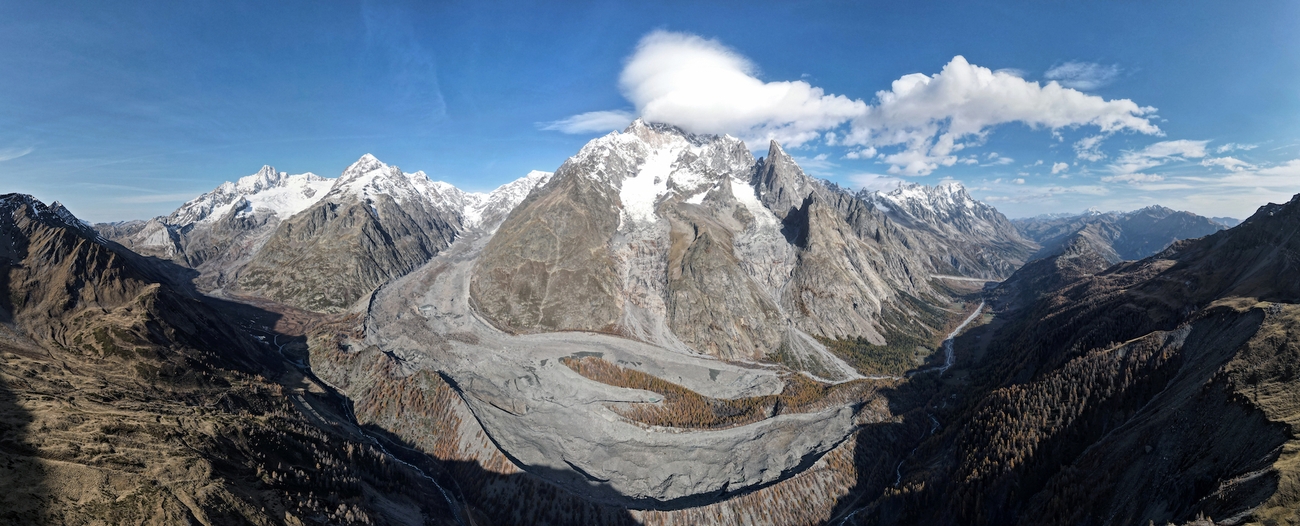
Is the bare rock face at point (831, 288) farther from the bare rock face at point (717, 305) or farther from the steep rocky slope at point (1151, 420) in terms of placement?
the steep rocky slope at point (1151, 420)

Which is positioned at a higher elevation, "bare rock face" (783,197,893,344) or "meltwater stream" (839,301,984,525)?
"bare rock face" (783,197,893,344)

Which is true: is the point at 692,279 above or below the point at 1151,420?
above

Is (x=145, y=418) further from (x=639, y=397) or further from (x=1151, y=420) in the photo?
(x=1151, y=420)

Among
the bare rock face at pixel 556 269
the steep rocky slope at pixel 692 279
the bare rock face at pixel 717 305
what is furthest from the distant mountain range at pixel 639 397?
the steep rocky slope at pixel 692 279

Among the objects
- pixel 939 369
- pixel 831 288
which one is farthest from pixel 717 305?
pixel 939 369

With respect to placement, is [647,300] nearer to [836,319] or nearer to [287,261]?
[836,319]

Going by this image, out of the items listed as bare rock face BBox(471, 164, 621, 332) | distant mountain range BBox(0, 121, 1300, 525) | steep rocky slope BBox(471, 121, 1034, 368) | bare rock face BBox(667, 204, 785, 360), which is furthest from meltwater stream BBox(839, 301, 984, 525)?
bare rock face BBox(471, 164, 621, 332)

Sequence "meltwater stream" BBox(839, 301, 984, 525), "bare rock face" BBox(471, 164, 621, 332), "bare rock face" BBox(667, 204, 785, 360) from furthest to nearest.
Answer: "bare rock face" BBox(471, 164, 621, 332)
"bare rock face" BBox(667, 204, 785, 360)
"meltwater stream" BBox(839, 301, 984, 525)

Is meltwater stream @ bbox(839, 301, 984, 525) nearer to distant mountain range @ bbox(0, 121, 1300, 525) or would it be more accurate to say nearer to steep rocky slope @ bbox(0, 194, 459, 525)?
distant mountain range @ bbox(0, 121, 1300, 525)
